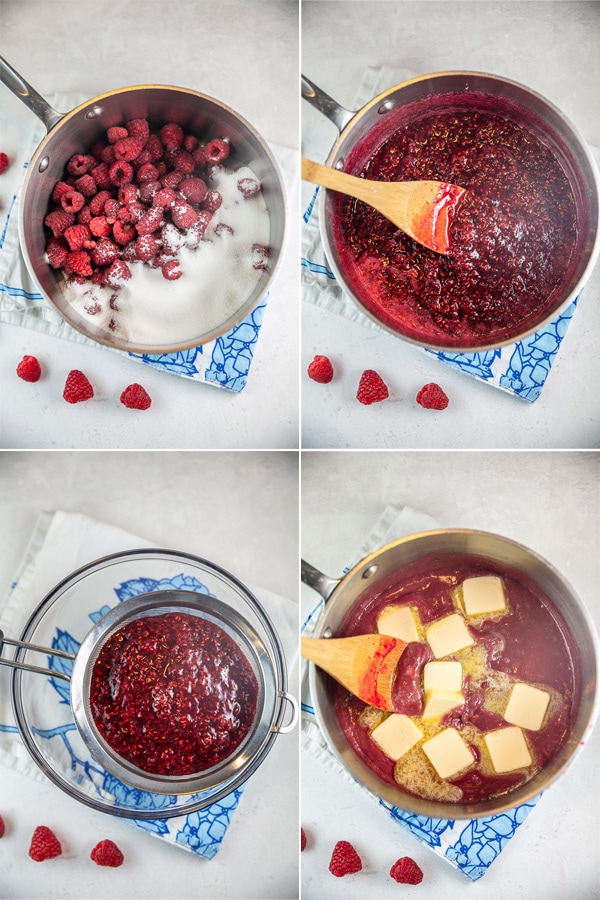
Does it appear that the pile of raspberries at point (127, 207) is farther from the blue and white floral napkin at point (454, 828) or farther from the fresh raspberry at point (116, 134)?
the blue and white floral napkin at point (454, 828)

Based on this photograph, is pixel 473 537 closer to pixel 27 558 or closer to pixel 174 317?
pixel 174 317

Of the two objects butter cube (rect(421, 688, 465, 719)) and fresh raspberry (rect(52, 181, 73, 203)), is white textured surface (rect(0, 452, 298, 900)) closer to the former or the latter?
butter cube (rect(421, 688, 465, 719))

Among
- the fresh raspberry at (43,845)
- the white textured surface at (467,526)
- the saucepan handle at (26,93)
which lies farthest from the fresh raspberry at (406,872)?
the saucepan handle at (26,93)

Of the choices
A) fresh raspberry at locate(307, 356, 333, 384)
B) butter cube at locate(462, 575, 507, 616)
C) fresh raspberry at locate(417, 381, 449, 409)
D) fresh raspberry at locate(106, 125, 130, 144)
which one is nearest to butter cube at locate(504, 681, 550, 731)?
butter cube at locate(462, 575, 507, 616)

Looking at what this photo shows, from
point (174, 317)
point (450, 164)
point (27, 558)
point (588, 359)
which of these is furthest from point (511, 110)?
point (27, 558)

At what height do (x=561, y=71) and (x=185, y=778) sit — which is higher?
(x=561, y=71)

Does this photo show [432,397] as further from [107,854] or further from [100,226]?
[107,854]

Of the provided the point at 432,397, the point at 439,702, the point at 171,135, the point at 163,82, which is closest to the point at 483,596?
the point at 439,702
